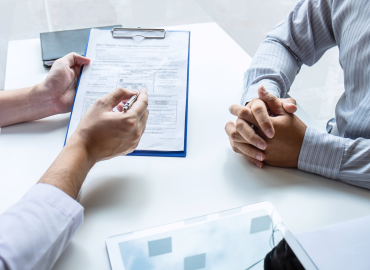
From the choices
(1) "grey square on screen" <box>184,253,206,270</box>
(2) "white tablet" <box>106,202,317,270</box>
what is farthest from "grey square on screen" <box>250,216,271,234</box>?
(1) "grey square on screen" <box>184,253,206,270</box>

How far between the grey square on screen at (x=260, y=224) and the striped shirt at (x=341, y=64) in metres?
0.17

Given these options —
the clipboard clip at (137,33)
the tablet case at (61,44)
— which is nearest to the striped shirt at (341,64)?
the clipboard clip at (137,33)

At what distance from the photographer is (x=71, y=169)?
0.61 metres

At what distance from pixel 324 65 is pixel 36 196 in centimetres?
252

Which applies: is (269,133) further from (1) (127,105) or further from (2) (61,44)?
(2) (61,44)

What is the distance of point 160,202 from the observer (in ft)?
2.10

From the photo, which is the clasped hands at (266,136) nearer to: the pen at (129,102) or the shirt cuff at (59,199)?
the pen at (129,102)

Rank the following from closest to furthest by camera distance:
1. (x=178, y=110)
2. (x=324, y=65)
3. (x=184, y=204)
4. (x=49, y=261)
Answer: (x=49, y=261) < (x=184, y=204) < (x=178, y=110) < (x=324, y=65)

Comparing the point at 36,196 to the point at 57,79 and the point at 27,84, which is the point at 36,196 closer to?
the point at 57,79

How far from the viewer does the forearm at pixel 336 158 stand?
27.1 inches

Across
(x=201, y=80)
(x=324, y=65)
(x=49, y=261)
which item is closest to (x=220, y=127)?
(x=201, y=80)

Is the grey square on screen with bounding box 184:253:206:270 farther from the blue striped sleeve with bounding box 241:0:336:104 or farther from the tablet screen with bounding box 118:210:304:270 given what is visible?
the blue striped sleeve with bounding box 241:0:336:104

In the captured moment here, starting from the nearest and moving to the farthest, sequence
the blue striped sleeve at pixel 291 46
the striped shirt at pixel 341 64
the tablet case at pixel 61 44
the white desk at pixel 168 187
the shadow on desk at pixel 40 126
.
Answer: the white desk at pixel 168 187, the striped shirt at pixel 341 64, the shadow on desk at pixel 40 126, the blue striped sleeve at pixel 291 46, the tablet case at pixel 61 44

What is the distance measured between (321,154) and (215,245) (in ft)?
1.03
